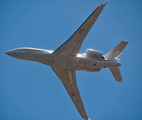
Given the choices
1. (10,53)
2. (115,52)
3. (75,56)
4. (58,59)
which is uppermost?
(10,53)

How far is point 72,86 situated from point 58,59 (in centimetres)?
793

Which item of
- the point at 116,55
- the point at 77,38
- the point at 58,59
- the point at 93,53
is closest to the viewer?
the point at 77,38

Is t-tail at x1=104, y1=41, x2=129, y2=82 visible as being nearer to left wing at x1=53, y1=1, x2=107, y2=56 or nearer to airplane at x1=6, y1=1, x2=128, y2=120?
airplane at x1=6, y1=1, x2=128, y2=120

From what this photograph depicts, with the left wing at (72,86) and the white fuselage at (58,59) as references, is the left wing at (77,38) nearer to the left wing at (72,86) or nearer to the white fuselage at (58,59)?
the white fuselage at (58,59)

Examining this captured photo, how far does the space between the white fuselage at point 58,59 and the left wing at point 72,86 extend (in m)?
2.95

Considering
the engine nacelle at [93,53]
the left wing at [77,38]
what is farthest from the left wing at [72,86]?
the engine nacelle at [93,53]

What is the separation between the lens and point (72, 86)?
41.2 metres

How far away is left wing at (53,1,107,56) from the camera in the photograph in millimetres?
33125

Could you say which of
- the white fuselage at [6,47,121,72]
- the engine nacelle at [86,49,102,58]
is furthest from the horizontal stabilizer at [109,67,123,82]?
the engine nacelle at [86,49,102,58]

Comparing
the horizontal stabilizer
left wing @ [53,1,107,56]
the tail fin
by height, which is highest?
left wing @ [53,1,107,56]

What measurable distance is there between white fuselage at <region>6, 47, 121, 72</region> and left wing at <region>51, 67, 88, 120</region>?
2.95 meters

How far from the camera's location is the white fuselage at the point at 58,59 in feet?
120

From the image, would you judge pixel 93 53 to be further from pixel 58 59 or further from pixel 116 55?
pixel 58 59

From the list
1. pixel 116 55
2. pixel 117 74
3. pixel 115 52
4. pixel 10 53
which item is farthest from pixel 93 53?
pixel 10 53
